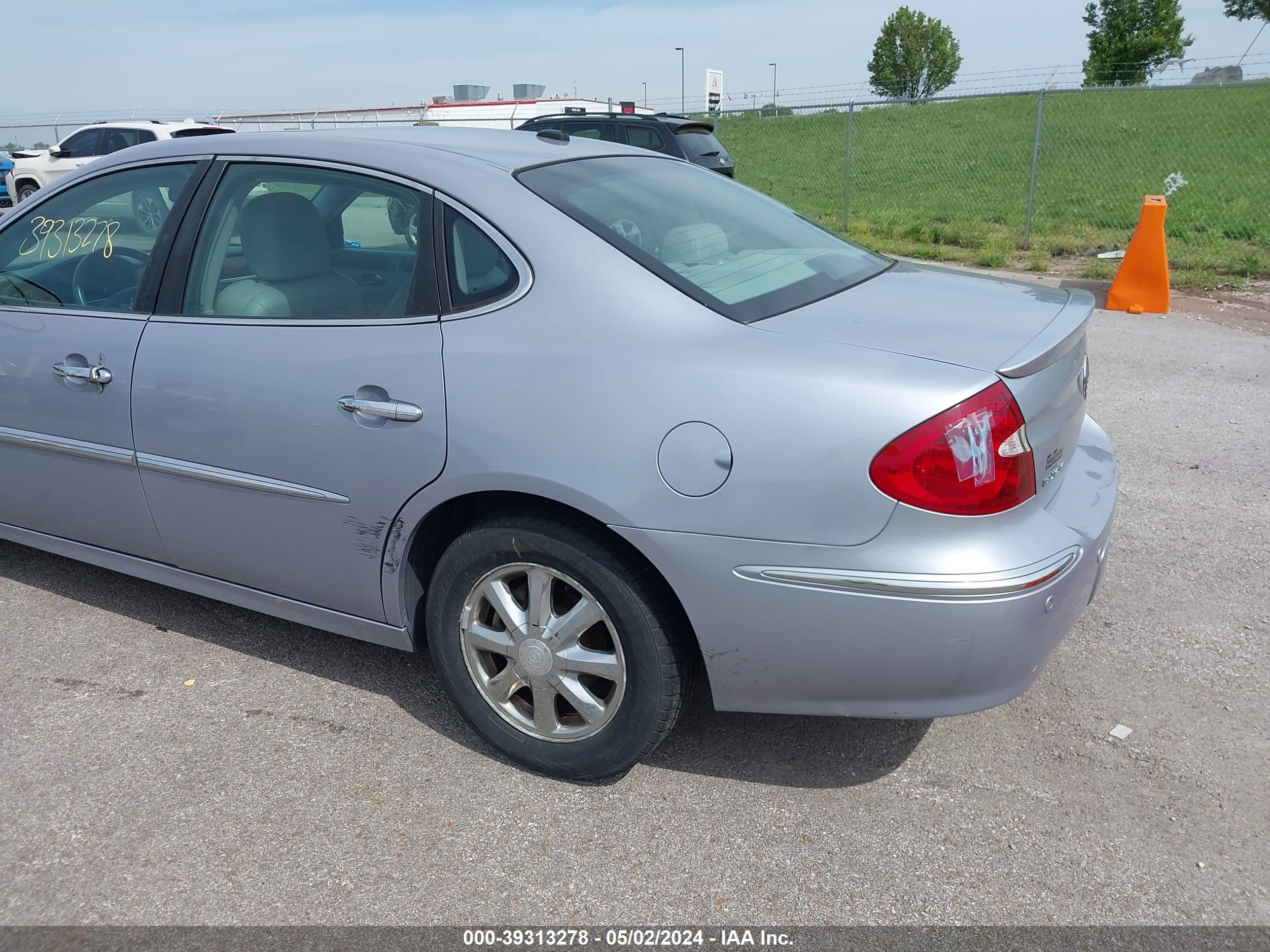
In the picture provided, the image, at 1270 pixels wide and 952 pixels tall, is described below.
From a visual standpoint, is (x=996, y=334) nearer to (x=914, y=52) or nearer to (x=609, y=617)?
(x=609, y=617)

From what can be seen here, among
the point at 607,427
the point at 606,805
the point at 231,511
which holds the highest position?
the point at 607,427

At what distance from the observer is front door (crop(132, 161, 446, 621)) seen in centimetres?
270

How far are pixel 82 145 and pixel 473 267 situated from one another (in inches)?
755

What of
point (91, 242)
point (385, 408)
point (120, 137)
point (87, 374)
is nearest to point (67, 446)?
point (87, 374)

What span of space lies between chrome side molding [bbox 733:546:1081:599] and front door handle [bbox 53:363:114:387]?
209 cm

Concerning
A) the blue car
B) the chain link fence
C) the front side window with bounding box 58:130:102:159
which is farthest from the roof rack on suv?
the blue car

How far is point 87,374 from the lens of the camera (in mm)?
3197

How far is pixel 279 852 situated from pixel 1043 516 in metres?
1.98

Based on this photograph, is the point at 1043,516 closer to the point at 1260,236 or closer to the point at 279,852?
the point at 279,852

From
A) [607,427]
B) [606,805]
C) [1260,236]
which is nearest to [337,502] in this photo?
[607,427]

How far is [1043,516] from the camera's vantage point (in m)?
2.39

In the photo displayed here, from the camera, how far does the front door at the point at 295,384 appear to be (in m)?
2.70

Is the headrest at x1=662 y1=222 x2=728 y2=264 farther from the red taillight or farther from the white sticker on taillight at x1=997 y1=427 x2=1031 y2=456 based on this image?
the white sticker on taillight at x1=997 y1=427 x2=1031 y2=456

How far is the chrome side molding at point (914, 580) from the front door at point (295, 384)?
2.98ft
